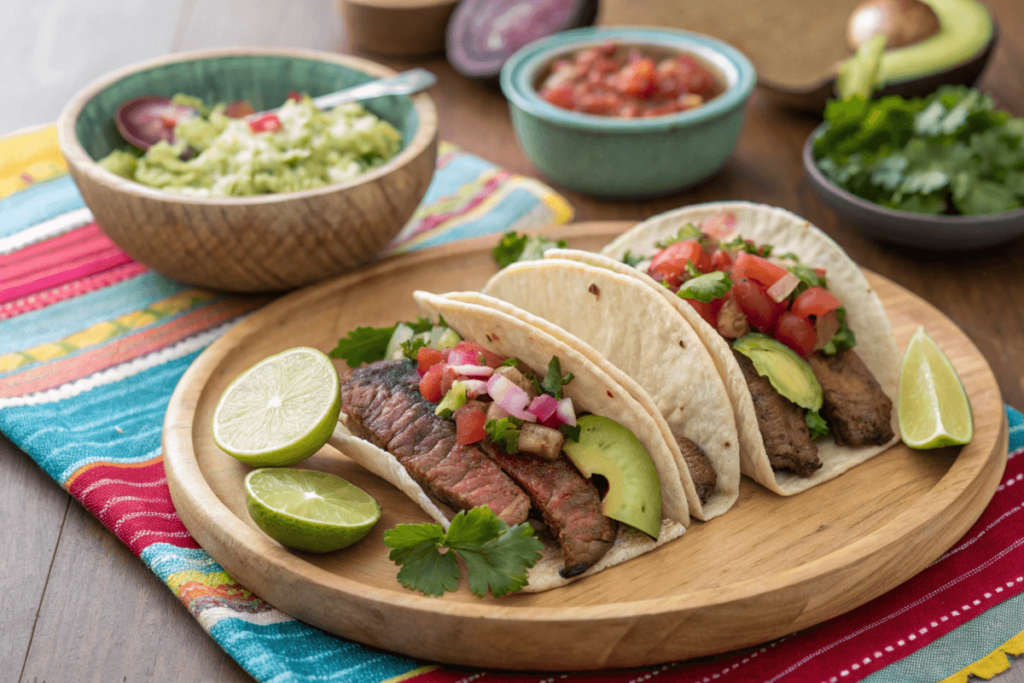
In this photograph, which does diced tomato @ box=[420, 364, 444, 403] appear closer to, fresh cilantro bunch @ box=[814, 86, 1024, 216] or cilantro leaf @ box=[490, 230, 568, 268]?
cilantro leaf @ box=[490, 230, 568, 268]

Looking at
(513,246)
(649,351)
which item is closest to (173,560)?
(649,351)

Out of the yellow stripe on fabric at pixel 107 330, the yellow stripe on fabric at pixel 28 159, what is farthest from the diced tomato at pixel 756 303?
the yellow stripe on fabric at pixel 28 159

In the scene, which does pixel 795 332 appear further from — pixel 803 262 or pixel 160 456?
pixel 160 456

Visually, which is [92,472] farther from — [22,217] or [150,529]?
[22,217]

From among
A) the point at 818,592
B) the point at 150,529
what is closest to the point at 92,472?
the point at 150,529

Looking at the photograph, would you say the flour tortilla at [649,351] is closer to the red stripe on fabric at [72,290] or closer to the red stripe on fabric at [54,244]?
the red stripe on fabric at [72,290]

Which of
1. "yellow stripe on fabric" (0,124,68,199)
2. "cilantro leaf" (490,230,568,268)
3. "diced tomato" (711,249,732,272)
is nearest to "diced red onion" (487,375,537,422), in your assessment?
"diced tomato" (711,249,732,272)
